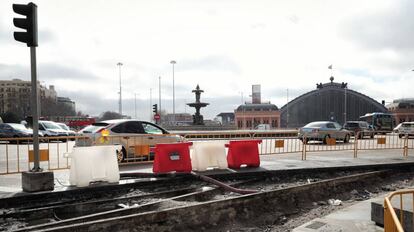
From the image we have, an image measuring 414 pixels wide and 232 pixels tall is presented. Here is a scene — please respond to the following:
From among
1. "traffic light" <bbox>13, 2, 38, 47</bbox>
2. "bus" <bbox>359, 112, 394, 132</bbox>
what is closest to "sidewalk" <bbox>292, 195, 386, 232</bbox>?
"traffic light" <bbox>13, 2, 38, 47</bbox>

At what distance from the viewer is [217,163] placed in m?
11.6

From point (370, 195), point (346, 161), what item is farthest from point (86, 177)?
point (346, 161)

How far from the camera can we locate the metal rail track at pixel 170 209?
5953 millimetres

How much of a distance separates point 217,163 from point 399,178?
6129 millimetres

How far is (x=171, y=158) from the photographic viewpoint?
10797 mm

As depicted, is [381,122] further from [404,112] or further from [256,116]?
[256,116]

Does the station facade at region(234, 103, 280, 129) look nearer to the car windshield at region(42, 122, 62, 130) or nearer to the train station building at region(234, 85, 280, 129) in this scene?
the train station building at region(234, 85, 280, 129)

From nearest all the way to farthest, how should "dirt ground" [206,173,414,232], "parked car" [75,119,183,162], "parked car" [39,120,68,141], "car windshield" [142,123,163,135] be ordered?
1. "dirt ground" [206,173,414,232]
2. "parked car" [75,119,183,162]
3. "car windshield" [142,123,163,135]
4. "parked car" [39,120,68,141]

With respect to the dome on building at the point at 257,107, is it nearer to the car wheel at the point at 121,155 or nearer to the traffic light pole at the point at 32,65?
the car wheel at the point at 121,155

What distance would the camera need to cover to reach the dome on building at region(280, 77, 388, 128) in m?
120

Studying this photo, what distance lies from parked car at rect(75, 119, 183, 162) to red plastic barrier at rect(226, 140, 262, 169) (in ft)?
10.8

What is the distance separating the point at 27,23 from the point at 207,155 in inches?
239

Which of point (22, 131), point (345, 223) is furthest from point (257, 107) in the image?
point (345, 223)

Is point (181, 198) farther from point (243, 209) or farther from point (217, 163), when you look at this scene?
point (217, 163)
